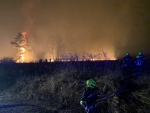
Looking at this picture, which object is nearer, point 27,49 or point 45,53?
point 45,53

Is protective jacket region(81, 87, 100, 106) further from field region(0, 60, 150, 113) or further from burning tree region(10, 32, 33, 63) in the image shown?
burning tree region(10, 32, 33, 63)

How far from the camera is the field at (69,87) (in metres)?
7.82

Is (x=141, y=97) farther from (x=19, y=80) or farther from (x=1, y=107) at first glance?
(x=19, y=80)

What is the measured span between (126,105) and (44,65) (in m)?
8.41

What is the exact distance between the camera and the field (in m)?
7.82

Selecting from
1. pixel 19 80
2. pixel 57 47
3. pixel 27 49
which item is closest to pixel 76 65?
pixel 19 80

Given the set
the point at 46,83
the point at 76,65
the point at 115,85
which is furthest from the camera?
the point at 76,65

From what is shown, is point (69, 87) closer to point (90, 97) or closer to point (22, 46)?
point (90, 97)

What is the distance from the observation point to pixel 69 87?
979 centimetres

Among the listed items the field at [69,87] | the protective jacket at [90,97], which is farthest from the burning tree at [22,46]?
the protective jacket at [90,97]

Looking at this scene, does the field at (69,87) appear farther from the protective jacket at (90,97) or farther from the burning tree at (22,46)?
the burning tree at (22,46)

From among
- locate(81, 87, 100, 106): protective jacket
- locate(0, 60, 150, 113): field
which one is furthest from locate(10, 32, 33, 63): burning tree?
locate(81, 87, 100, 106): protective jacket

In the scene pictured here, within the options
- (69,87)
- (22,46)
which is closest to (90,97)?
(69,87)

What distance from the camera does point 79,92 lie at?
9.13 m
